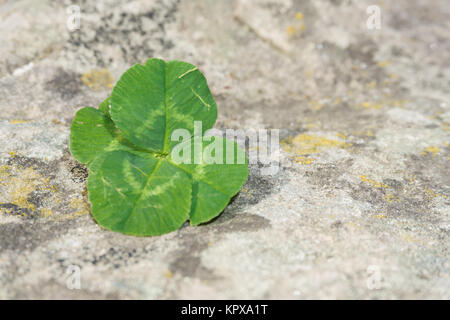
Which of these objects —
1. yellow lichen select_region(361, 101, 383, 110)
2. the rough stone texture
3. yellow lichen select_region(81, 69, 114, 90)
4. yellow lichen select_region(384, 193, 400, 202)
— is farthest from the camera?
yellow lichen select_region(361, 101, 383, 110)

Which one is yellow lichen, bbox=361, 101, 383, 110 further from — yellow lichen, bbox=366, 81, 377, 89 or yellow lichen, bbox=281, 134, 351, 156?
yellow lichen, bbox=281, 134, 351, 156

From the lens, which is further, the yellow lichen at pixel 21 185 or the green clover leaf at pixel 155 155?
the yellow lichen at pixel 21 185

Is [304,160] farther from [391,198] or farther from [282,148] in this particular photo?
[391,198]

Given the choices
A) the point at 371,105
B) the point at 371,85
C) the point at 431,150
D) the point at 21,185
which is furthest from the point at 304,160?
the point at 21,185

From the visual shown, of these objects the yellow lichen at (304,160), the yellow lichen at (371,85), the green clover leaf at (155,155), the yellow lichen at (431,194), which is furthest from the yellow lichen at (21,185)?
the yellow lichen at (371,85)

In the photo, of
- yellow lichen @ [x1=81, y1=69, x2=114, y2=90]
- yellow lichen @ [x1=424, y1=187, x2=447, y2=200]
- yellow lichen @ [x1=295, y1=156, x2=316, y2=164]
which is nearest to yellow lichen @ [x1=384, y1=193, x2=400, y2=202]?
yellow lichen @ [x1=424, y1=187, x2=447, y2=200]

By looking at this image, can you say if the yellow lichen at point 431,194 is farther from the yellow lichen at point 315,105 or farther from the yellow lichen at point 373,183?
the yellow lichen at point 315,105
